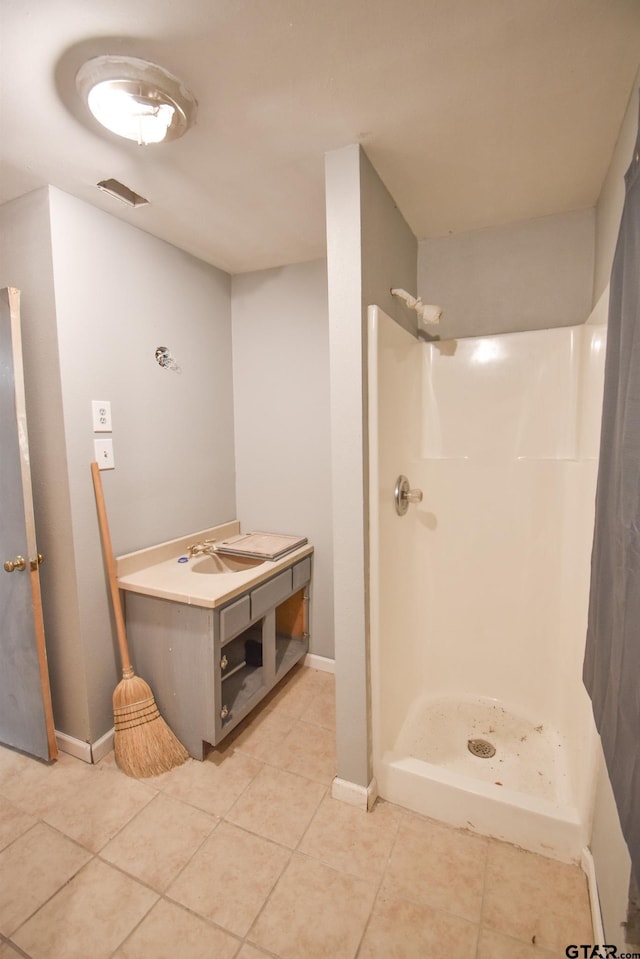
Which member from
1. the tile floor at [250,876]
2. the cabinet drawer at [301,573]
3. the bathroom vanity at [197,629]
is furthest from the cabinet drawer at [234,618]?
the tile floor at [250,876]

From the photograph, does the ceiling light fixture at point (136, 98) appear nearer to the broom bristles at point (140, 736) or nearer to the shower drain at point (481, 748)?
the broom bristles at point (140, 736)

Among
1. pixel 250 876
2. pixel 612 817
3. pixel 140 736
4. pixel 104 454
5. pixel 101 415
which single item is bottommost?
pixel 250 876

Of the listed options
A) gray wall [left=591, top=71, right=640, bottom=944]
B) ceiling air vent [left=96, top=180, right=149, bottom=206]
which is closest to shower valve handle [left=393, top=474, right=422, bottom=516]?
gray wall [left=591, top=71, right=640, bottom=944]

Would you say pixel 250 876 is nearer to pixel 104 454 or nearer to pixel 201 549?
pixel 201 549

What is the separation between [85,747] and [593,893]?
178 cm

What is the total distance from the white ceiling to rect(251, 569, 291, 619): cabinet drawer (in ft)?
5.17

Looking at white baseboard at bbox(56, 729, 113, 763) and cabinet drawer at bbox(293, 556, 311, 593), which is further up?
cabinet drawer at bbox(293, 556, 311, 593)

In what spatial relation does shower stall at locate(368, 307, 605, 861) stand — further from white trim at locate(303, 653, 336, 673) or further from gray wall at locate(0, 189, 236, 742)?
gray wall at locate(0, 189, 236, 742)

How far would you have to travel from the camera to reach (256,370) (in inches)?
92.4

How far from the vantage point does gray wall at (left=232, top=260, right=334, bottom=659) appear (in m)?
2.19

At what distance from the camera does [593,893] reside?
1.12 m

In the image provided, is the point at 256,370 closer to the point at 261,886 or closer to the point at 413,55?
the point at 413,55

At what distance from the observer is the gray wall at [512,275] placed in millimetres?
1702

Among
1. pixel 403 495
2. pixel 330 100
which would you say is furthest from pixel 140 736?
pixel 330 100
